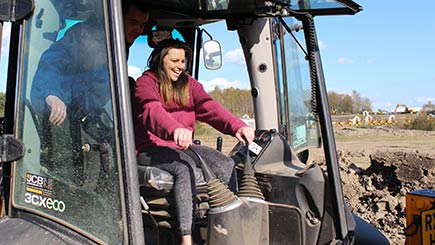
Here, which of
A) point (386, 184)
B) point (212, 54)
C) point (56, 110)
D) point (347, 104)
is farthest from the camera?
point (347, 104)

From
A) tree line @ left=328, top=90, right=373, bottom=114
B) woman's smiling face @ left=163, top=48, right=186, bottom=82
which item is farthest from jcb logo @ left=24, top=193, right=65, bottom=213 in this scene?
tree line @ left=328, top=90, right=373, bottom=114

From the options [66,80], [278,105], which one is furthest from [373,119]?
[66,80]

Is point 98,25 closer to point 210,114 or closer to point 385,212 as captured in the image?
point 210,114

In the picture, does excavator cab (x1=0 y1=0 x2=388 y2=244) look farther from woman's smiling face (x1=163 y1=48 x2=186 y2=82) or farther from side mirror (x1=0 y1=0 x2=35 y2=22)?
woman's smiling face (x1=163 y1=48 x2=186 y2=82)

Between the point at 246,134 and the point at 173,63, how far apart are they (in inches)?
22.5

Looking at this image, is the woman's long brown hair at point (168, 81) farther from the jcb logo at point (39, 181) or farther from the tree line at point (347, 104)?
the tree line at point (347, 104)

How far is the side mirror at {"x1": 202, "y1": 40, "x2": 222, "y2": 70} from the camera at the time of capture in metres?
4.02

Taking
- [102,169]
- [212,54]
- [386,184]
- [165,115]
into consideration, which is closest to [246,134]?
[165,115]

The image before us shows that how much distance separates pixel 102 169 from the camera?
1.90 metres

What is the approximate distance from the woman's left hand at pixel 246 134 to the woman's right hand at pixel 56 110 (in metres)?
1.02

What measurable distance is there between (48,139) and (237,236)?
93 centimetres

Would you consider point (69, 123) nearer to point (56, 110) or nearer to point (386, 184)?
point (56, 110)

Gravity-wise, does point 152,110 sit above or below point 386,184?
above

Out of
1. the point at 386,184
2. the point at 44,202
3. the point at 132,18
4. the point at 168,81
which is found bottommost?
the point at 386,184
